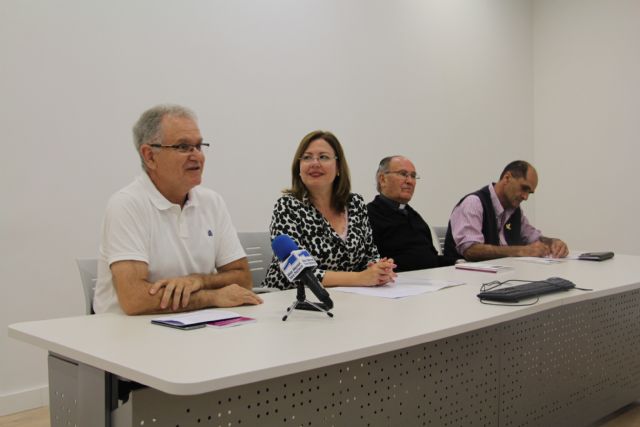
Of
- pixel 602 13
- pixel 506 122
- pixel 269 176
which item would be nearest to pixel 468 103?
pixel 506 122

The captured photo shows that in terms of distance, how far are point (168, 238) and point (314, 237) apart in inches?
27.8

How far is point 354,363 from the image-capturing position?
1.59 m

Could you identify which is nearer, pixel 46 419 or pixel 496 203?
pixel 46 419

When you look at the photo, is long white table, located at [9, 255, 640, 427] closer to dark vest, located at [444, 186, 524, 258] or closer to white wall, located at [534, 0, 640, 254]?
dark vest, located at [444, 186, 524, 258]

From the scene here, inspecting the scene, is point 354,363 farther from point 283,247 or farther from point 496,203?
point 496,203

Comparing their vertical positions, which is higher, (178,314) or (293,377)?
(178,314)

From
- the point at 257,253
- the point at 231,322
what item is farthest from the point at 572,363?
the point at 231,322

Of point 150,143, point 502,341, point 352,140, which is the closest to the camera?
point 150,143

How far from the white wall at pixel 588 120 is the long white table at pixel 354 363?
120 inches

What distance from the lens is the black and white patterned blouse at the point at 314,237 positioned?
94.0 inches

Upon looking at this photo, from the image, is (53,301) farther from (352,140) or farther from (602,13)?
(602,13)

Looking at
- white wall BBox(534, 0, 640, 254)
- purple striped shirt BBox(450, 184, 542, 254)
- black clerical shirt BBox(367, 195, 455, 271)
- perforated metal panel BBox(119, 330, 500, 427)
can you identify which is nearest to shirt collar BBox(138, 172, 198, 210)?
perforated metal panel BBox(119, 330, 500, 427)

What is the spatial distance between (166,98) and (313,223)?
4.68 ft

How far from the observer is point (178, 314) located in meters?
1.65
